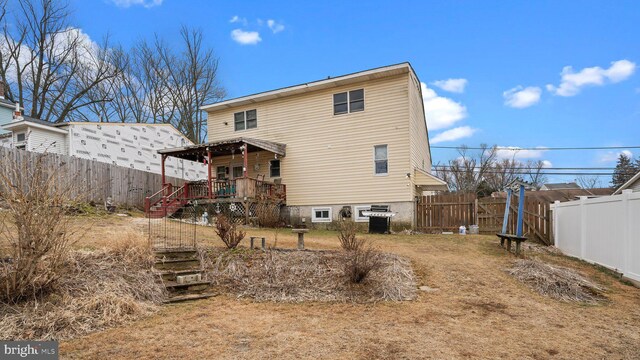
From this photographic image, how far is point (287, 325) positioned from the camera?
4.67m

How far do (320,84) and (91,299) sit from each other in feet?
43.6

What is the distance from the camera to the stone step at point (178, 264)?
21.6 ft

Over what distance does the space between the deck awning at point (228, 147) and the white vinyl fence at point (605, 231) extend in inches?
443

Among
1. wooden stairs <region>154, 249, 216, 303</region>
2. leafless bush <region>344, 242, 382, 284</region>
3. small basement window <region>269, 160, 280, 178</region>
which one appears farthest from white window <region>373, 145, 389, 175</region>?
wooden stairs <region>154, 249, 216, 303</region>

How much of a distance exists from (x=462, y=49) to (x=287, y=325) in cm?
1425

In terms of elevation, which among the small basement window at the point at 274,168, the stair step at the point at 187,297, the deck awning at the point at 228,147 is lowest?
the stair step at the point at 187,297

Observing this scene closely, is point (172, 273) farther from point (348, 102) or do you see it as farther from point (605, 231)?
point (348, 102)

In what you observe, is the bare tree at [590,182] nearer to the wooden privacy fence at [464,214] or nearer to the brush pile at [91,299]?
the wooden privacy fence at [464,214]

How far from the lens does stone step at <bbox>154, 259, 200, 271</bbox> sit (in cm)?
659

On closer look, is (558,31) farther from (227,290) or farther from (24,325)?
(24,325)

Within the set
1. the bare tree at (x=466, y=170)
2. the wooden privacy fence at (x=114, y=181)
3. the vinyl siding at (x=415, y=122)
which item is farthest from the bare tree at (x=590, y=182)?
the wooden privacy fence at (x=114, y=181)

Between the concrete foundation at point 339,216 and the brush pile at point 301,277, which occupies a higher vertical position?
the concrete foundation at point 339,216

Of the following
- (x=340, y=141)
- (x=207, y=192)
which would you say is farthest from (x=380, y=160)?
(x=207, y=192)

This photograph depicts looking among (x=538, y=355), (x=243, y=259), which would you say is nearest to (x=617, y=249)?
(x=538, y=355)
